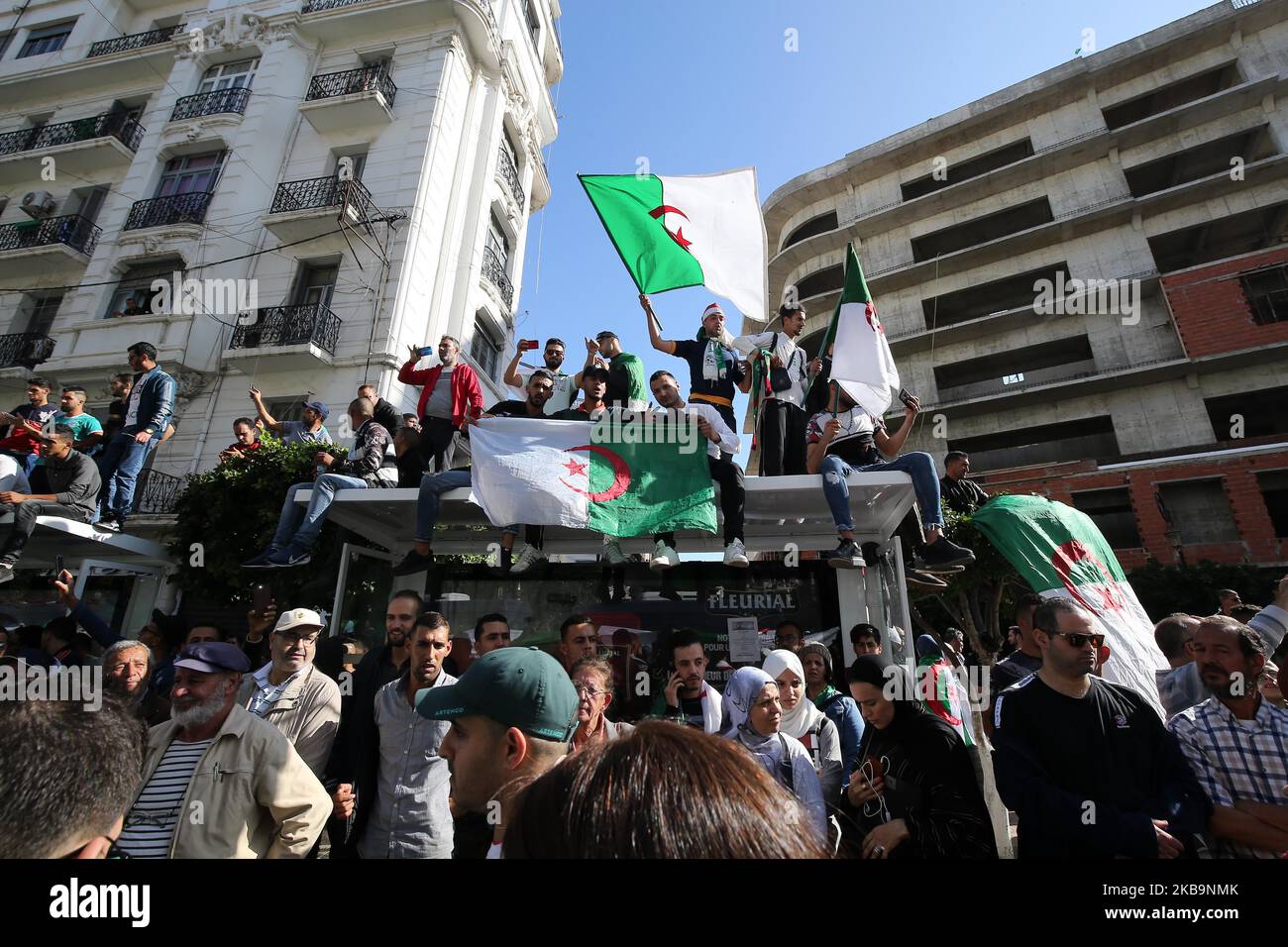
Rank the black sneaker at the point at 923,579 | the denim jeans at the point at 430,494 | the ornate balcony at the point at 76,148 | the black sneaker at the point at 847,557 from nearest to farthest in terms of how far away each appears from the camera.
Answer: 1. the black sneaker at the point at 847,557
2. the denim jeans at the point at 430,494
3. the black sneaker at the point at 923,579
4. the ornate balcony at the point at 76,148

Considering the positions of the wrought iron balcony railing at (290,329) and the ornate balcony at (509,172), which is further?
the ornate balcony at (509,172)

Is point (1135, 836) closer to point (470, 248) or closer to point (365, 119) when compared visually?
point (470, 248)

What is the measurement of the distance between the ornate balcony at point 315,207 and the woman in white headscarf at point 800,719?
1535 cm

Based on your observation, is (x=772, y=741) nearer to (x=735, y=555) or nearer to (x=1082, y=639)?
(x=1082, y=639)

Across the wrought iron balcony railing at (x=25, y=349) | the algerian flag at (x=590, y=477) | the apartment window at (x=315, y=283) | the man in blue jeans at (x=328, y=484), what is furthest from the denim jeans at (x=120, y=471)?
the wrought iron balcony railing at (x=25, y=349)

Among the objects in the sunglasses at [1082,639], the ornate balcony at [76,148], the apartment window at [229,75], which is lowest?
the sunglasses at [1082,639]

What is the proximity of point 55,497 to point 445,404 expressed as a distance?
4.02 metres

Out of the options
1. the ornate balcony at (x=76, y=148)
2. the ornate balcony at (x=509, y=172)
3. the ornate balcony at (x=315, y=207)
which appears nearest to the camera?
the ornate balcony at (x=315, y=207)

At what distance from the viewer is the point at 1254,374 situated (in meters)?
21.0

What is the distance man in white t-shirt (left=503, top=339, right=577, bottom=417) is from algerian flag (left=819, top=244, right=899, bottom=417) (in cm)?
295

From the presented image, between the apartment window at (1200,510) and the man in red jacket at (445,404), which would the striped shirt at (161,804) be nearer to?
the man in red jacket at (445,404)

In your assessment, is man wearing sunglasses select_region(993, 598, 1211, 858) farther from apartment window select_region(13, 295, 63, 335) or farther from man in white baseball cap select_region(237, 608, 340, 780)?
apartment window select_region(13, 295, 63, 335)

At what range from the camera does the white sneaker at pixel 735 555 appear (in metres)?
5.18

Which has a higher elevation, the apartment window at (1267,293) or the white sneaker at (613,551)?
the apartment window at (1267,293)
